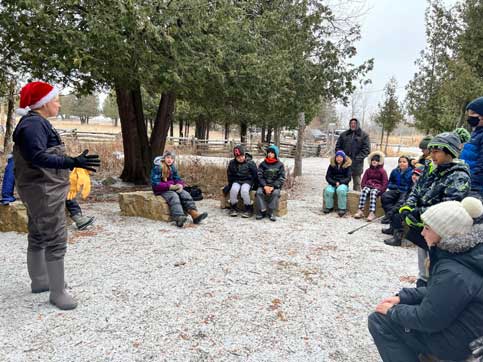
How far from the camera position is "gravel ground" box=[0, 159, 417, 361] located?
2.66m

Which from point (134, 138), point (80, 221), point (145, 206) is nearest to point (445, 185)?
point (145, 206)

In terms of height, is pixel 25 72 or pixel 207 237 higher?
pixel 25 72

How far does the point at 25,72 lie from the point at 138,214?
10.9 ft

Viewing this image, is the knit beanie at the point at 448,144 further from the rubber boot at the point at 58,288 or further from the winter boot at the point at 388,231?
the rubber boot at the point at 58,288

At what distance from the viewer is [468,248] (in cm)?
183

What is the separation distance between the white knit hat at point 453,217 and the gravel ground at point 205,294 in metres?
1.16

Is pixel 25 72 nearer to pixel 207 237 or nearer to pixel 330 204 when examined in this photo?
pixel 207 237

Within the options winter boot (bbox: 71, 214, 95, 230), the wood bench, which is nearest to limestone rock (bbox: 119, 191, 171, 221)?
winter boot (bbox: 71, 214, 95, 230)

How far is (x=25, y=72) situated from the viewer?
689 centimetres

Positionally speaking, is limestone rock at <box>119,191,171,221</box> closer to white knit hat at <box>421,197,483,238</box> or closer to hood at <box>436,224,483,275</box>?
white knit hat at <box>421,197,483,238</box>

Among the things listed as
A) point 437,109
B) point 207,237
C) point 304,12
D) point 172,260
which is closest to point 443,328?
Result: point 172,260

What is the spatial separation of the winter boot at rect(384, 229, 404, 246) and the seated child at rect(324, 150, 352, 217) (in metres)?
1.55

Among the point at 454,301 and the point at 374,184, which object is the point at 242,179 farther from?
the point at 454,301

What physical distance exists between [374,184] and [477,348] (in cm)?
503
